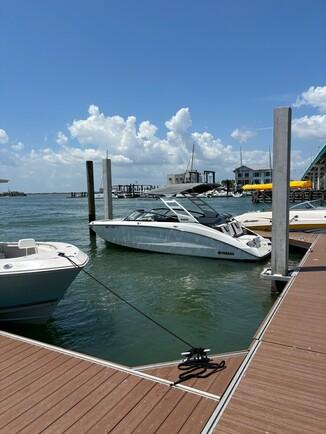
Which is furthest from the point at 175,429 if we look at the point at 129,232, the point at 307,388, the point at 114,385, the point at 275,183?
the point at 129,232

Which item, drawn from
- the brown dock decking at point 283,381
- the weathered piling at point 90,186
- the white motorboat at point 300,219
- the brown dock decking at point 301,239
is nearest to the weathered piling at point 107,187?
the weathered piling at point 90,186

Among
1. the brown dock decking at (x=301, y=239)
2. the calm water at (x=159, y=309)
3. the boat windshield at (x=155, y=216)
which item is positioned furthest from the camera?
the boat windshield at (x=155, y=216)

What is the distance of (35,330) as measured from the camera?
21.3ft

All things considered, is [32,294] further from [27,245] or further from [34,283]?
[27,245]

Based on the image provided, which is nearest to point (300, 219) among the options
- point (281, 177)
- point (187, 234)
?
point (187, 234)

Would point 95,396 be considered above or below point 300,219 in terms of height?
below

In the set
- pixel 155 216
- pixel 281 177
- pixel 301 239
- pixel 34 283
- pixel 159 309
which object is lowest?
pixel 159 309

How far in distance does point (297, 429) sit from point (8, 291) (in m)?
4.91

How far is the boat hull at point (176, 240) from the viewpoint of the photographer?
37.6 ft

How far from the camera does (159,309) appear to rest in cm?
756

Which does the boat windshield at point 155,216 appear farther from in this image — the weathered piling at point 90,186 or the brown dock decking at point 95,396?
the brown dock decking at point 95,396

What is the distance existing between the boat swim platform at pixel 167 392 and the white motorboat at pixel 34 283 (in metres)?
1.37

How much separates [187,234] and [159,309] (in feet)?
15.8

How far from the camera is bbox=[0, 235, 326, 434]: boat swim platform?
2.93m
